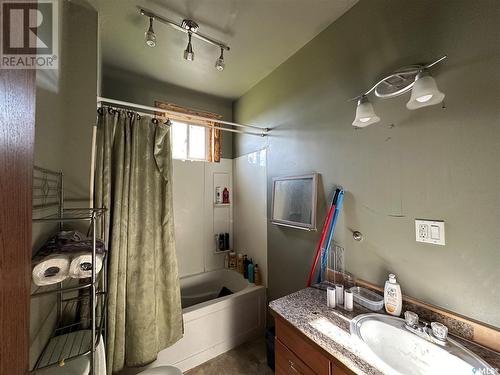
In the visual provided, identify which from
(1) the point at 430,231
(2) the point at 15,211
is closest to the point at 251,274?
(1) the point at 430,231

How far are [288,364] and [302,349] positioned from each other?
0.19 metres

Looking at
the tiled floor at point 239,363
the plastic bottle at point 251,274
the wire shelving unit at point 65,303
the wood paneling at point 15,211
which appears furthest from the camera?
the plastic bottle at point 251,274

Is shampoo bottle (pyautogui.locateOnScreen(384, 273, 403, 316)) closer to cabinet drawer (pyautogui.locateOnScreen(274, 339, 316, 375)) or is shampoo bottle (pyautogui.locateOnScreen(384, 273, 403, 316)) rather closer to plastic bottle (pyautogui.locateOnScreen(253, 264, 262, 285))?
cabinet drawer (pyautogui.locateOnScreen(274, 339, 316, 375))

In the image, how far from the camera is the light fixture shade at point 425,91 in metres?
0.85

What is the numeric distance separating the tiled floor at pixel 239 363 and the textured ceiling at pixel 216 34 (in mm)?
2708

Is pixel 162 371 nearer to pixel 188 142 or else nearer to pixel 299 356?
pixel 299 356

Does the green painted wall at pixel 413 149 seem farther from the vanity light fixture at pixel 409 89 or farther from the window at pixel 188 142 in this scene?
the window at pixel 188 142

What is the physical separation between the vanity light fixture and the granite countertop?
3.49 feet

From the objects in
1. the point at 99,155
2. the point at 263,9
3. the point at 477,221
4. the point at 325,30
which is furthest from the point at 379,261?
the point at 99,155

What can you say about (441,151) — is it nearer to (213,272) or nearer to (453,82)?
(453,82)

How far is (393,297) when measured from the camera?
3.34 feet

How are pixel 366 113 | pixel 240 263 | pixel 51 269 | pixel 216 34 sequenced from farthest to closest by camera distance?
1. pixel 240 263
2. pixel 216 34
3. pixel 366 113
4. pixel 51 269

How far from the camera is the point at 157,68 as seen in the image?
1983mm

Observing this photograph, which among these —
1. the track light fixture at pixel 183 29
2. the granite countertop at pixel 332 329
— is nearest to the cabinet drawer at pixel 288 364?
the granite countertop at pixel 332 329
